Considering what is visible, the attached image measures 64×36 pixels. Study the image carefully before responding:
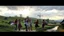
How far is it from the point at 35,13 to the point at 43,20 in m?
0.24

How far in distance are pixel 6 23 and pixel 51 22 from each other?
1.00 meters

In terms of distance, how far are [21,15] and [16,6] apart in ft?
0.75

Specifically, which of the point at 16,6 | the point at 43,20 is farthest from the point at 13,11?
the point at 43,20

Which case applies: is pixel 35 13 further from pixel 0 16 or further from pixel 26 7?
pixel 0 16

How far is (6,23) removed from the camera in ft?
21.1

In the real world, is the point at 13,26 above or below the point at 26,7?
below

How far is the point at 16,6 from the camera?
6.46m

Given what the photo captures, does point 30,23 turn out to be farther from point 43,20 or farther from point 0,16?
point 0,16

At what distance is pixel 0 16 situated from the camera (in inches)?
254
